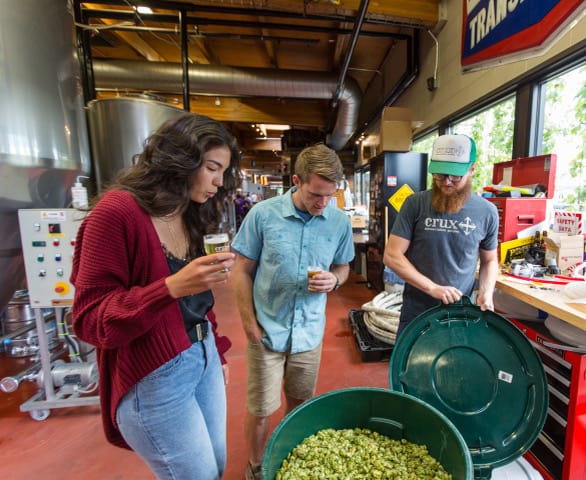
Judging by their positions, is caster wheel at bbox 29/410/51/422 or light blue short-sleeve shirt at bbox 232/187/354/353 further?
caster wheel at bbox 29/410/51/422

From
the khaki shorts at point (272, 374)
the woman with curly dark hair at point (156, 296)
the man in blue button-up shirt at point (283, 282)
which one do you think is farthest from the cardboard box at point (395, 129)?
the woman with curly dark hair at point (156, 296)

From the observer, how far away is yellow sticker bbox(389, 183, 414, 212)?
391cm

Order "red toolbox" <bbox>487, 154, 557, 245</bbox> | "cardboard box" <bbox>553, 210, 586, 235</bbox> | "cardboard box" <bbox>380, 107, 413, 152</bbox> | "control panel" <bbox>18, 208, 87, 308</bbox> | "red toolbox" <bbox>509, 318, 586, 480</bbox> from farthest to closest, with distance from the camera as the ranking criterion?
"cardboard box" <bbox>380, 107, 413, 152</bbox>
"control panel" <bbox>18, 208, 87, 308</bbox>
"red toolbox" <bbox>487, 154, 557, 245</bbox>
"cardboard box" <bbox>553, 210, 586, 235</bbox>
"red toolbox" <bbox>509, 318, 586, 480</bbox>

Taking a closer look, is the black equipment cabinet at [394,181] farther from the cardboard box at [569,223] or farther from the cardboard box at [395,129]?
the cardboard box at [569,223]

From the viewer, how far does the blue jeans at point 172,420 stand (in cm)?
82

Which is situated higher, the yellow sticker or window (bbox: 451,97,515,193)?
window (bbox: 451,97,515,193)

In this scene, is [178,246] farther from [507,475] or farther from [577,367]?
[577,367]

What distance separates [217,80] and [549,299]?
17.4 ft

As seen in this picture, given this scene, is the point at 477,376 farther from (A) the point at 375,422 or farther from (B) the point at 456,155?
(B) the point at 456,155

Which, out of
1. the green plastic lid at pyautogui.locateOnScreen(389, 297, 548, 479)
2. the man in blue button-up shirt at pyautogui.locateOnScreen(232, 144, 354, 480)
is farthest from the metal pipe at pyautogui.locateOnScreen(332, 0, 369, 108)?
the green plastic lid at pyautogui.locateOnScreen(389, 297, 548, 479)

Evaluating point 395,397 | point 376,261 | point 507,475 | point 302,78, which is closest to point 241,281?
point 395,397

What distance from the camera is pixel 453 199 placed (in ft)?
5.17

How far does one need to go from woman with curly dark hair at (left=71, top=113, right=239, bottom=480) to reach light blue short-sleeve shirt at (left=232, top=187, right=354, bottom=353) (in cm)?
41

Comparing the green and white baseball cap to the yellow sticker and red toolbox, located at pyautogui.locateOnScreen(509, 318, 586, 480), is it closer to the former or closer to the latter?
red toolbox, located at pyautogui.locateOnScreen(509, 318, 586, 480)
